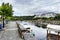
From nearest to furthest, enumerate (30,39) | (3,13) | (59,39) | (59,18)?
(30,39) < (59,39) < (3,13) < (59,18)

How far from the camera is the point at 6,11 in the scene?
1288 inches

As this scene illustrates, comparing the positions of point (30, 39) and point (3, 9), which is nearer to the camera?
point (30, 39)

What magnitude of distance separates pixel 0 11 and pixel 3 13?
2.89 ft

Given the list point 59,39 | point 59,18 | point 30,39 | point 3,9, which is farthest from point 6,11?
point 59,18

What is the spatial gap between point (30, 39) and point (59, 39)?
764 cm

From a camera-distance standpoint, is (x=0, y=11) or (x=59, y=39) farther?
(x=0, y=11)

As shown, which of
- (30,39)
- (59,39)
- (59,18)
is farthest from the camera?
(59,18)

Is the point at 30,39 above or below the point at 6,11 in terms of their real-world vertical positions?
below

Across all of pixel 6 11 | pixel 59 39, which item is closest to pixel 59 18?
pixel 6 11

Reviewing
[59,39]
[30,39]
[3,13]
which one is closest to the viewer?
[30,39]

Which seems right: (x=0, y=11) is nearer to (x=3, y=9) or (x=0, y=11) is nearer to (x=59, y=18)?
(x=3, y=9)

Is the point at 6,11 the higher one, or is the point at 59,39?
the point at 6,11

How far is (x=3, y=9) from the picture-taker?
32312 millimetres

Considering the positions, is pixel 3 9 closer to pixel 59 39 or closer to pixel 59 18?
pixel 59 39
